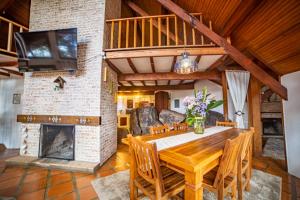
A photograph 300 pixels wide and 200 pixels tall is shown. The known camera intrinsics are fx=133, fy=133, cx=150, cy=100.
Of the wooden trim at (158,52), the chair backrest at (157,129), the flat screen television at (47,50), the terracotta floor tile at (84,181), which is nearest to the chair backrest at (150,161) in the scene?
the chair backrest at (157,129)

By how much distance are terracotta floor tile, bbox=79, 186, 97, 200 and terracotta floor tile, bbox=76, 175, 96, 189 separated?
0.12 meters

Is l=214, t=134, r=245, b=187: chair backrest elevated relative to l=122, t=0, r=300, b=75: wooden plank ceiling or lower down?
lower down

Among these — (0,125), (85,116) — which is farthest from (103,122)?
(0,125)

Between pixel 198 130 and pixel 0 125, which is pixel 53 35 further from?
pixel 0 125

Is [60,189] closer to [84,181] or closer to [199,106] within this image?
[84,181]

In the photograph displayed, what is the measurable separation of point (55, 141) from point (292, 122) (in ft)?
16.6

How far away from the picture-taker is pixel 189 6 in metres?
3.91

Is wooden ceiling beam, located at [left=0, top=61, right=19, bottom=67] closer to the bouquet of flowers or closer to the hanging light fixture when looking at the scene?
the hanging light fixture

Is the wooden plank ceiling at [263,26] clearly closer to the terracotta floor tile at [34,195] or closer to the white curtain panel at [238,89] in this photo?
the white curtain panel at [238,89]

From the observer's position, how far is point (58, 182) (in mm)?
2238

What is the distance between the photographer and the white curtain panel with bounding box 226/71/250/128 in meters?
3.70

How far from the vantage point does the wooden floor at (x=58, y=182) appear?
1.92m

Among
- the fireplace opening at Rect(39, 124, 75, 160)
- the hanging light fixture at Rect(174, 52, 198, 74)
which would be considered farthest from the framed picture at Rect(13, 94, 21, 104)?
the hanging light fixture at Rect(174, 52, 198, 74)

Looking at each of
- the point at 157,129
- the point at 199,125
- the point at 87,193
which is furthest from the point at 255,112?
the point at 87,193
